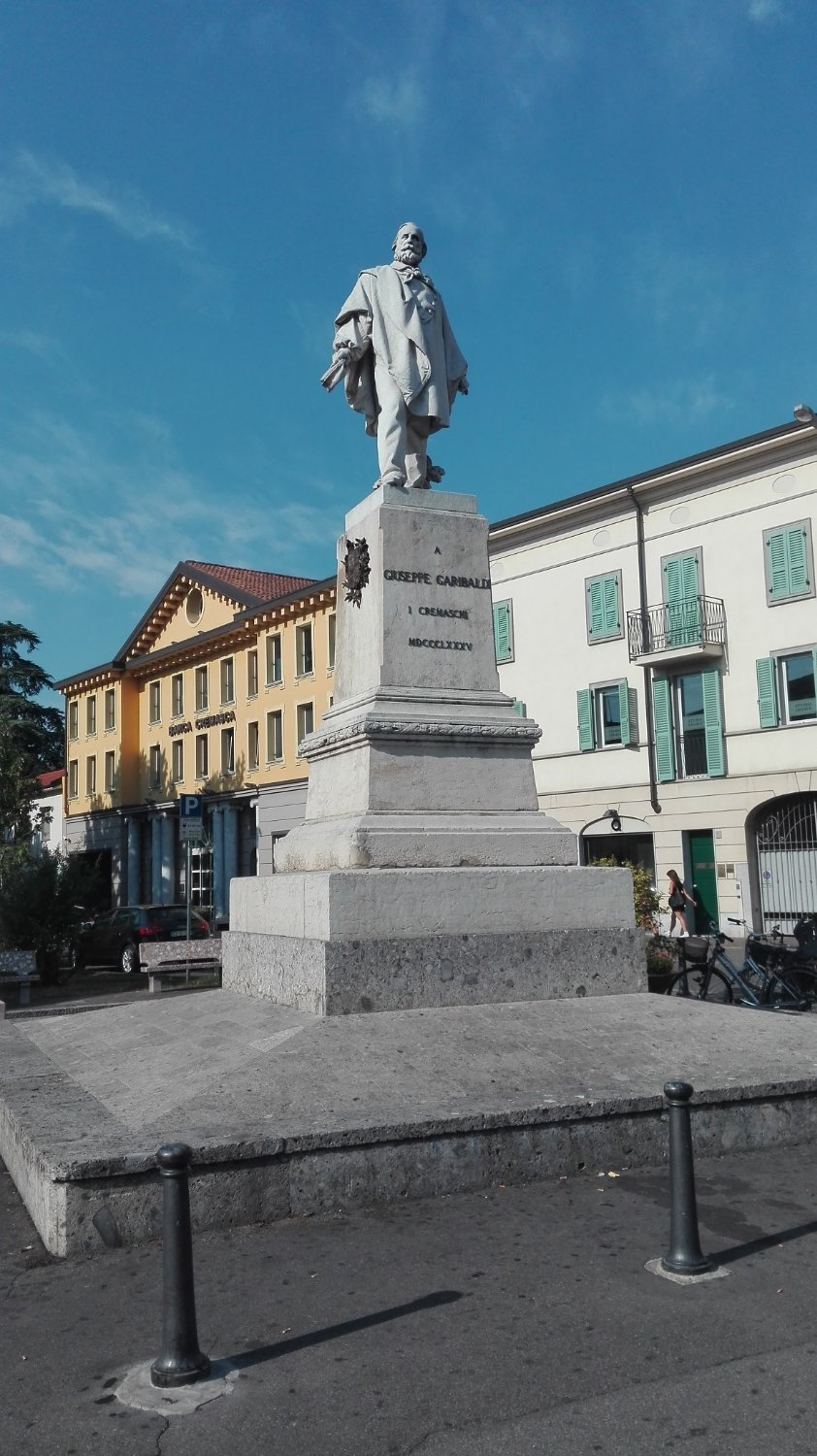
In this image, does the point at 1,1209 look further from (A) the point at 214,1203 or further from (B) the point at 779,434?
(B) the point at 779,434

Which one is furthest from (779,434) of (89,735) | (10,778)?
(89,735)

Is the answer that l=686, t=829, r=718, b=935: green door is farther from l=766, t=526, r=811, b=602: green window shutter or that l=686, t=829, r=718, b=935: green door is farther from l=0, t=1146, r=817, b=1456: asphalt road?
l=0, t=1146, r=817, b=1456: asphalt road

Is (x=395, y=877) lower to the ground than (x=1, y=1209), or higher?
higher

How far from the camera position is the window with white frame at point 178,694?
47.7 metres

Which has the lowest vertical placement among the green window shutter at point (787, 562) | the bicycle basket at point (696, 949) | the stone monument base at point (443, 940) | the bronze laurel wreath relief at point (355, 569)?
the bicycle basket at point (696, 949)

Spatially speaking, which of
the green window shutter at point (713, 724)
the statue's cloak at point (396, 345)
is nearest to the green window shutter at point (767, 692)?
the green window shutter at point (713, 724)

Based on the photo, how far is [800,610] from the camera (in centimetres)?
2709

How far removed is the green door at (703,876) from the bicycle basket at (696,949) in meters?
18.0

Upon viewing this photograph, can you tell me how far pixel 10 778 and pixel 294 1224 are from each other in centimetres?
2797

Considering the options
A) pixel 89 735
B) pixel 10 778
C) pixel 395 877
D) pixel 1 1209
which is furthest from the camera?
pixel 89 735

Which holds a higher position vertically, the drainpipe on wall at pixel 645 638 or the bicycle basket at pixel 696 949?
the drainpipe on wall at pixel 645 638

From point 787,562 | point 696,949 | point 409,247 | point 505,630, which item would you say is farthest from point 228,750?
point 409,247

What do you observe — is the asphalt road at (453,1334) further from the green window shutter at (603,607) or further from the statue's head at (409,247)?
the green window shutter at (603,607)

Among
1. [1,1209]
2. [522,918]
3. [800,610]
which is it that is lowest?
[1,1209]
